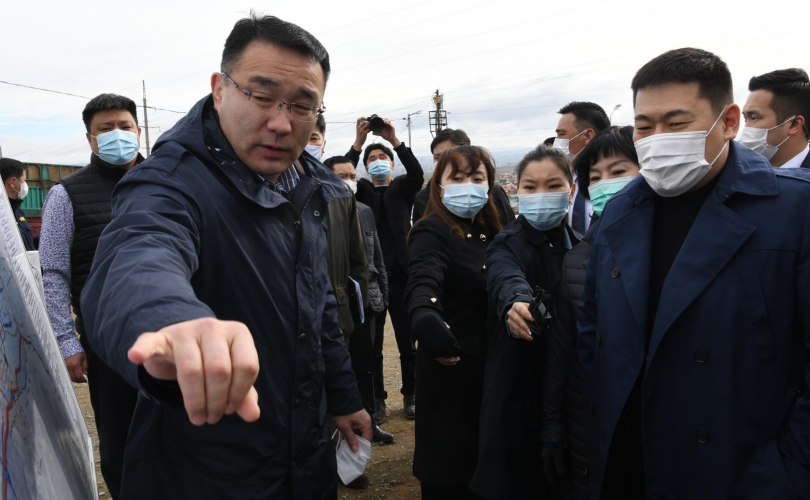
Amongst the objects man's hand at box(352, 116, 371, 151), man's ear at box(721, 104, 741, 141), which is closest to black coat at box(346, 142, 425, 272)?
man's hand at box(352, 116, 371, 151)

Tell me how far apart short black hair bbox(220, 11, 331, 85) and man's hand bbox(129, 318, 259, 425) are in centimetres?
126

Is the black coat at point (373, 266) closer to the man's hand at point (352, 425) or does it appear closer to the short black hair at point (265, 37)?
the man's hand at point (352, 425)

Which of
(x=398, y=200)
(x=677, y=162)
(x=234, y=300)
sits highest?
(x=677, y=162)

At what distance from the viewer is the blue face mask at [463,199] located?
3.32 m

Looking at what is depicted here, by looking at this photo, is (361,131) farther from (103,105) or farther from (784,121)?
(784,121)

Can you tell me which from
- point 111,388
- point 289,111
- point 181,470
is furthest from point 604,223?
point 111,388

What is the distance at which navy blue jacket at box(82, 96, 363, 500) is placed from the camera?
4.96ft

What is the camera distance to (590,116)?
4.53m

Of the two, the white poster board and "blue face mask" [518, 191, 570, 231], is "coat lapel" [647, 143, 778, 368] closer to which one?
"blue face mask" [518, 191, 570, 231]

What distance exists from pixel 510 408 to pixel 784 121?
3.39 m

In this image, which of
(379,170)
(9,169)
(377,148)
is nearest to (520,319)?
(379,170)

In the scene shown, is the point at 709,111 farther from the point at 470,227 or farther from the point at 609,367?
the point at 470,227

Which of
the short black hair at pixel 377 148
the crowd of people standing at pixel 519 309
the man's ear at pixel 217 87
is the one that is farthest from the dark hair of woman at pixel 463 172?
the short black hair at pixel 377 148

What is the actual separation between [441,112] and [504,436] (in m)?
36.4
